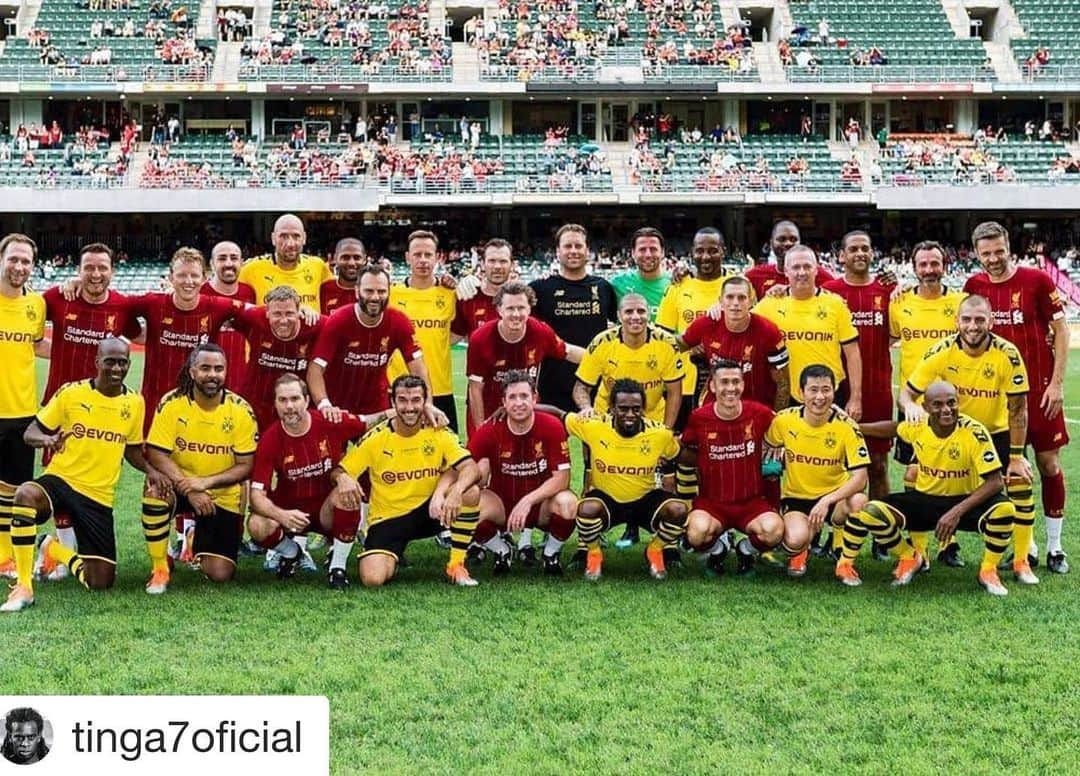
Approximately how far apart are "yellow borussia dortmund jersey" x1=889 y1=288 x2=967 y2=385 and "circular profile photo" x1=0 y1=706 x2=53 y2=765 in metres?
5.39

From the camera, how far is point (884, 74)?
37312 millimetres

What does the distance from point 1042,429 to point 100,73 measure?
34.3 metres

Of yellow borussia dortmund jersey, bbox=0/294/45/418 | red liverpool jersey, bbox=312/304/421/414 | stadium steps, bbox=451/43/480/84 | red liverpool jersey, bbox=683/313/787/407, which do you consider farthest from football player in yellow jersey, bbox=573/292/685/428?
stadium steps, bbox=451/43/480/84

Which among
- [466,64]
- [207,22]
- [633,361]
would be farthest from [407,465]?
[207,22]

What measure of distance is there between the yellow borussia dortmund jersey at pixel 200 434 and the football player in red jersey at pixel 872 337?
3669 mm

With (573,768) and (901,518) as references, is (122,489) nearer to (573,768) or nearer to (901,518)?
(901,518)

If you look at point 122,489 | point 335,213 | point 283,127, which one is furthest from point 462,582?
point 283,127

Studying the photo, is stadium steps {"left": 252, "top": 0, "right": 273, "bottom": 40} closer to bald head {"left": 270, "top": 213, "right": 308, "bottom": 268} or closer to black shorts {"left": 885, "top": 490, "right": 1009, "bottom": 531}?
bald head {"left": 270, "top": 213, "right": 308, "bottom": 268}

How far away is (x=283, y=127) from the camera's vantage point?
3838cm

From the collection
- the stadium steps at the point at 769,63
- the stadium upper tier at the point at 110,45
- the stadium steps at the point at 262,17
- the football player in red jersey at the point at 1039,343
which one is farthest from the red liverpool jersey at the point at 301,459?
the stadium steps at the point at 262,17

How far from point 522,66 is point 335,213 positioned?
6961mm

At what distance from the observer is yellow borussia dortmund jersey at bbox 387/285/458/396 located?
8.32m

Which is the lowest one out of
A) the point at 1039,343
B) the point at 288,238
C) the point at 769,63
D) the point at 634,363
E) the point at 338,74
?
the point at 634,363

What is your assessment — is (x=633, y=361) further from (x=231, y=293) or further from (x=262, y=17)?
(x=262, y=17)
